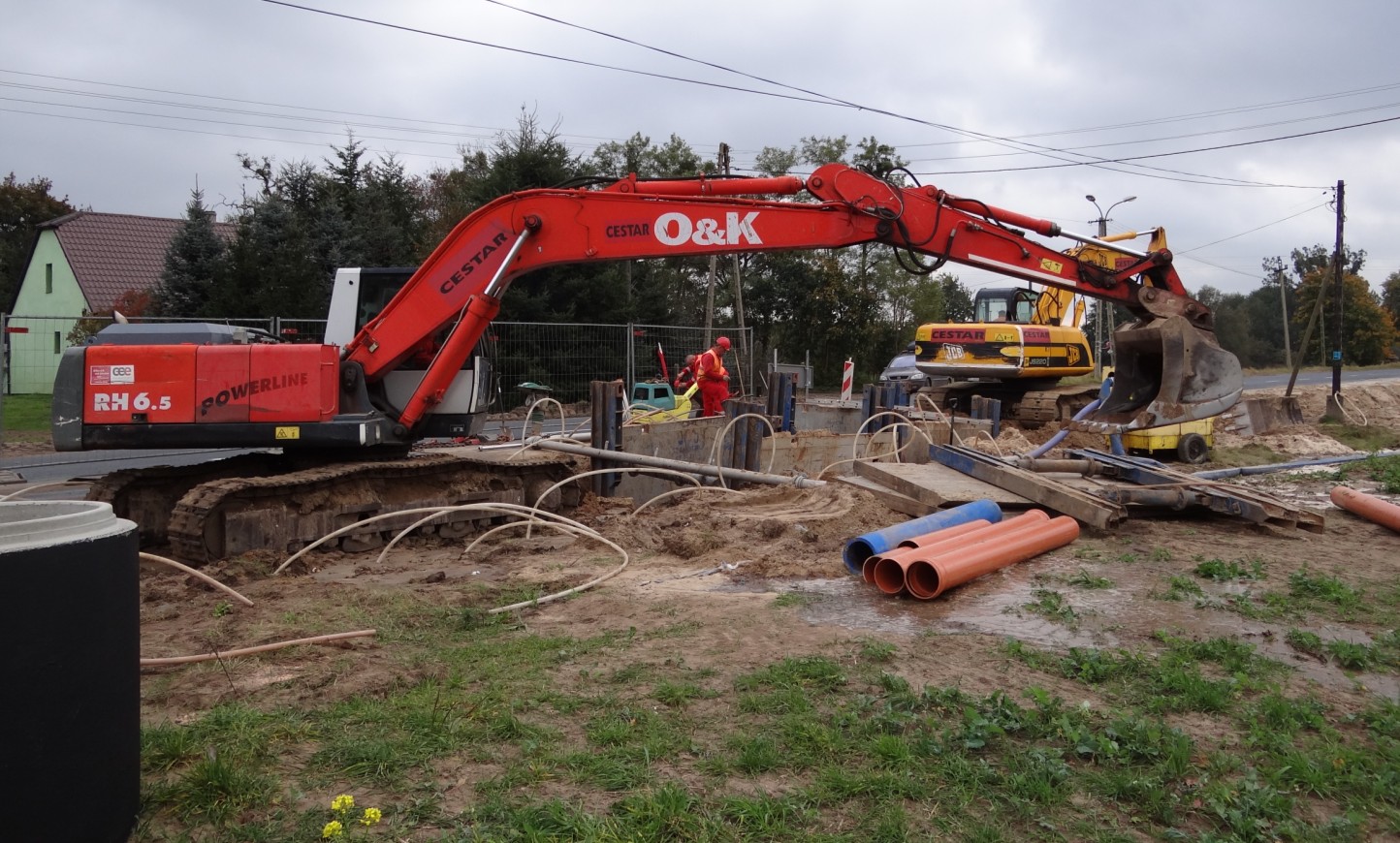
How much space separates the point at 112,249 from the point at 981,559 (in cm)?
3507

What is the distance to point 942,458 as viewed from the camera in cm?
917

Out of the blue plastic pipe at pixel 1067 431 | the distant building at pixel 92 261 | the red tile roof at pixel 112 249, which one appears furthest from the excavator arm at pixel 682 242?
the red tile roof at pixel 112 249

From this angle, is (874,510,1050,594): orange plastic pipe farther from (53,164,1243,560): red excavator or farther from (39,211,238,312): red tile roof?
(39,211,238,312): red tile roof

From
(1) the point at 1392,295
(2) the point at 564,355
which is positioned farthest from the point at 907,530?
(1) the point at 1392,295

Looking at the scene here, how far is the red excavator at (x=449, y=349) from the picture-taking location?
313 inches

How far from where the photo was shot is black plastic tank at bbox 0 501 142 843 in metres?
2.54

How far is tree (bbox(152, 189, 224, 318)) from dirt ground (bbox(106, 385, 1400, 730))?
785 inches

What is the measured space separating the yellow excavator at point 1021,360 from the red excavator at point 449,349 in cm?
813

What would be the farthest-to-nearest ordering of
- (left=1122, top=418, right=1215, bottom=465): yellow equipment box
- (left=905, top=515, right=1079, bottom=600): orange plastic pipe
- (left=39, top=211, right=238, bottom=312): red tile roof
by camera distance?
(left=39, top=211, right=238, bottom=312): red tile roof → (left=1122, top=418, right=1215, bottom=465): yellow equipment box → (left=905, top=515, right=1079, bottom=600): orange plastic pipe

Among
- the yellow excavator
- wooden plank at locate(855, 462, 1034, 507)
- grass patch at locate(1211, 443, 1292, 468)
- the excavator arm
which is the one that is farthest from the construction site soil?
the yellow excavator

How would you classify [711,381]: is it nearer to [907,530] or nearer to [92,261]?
[907,530]

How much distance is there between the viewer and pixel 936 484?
8312mm

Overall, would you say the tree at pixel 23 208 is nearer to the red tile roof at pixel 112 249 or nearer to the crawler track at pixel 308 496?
the red tile roof at pixel 112 249

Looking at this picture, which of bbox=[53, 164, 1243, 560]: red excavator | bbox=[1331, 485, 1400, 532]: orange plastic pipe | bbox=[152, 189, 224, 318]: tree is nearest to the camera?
bbox=[53, 164, 1243, 560]: red excavator
